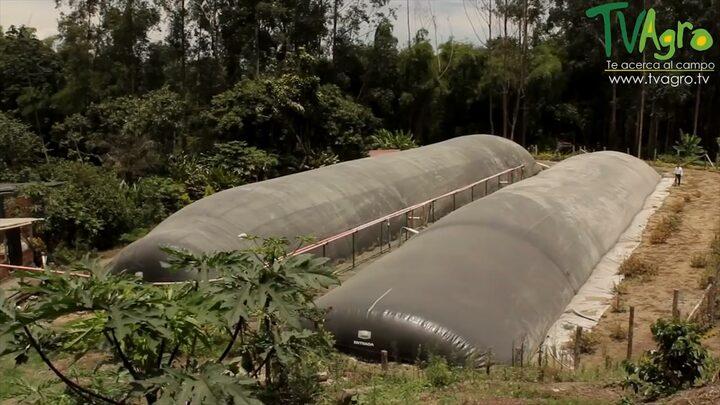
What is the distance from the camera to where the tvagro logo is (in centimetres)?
3569

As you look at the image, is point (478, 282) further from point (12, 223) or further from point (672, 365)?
point (12, 223)

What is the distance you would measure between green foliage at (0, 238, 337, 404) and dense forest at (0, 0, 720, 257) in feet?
44.1

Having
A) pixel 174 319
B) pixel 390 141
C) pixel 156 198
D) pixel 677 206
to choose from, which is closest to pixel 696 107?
pixel 390 141

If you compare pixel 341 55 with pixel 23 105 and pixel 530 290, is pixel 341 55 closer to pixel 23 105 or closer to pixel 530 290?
pixel 23 105

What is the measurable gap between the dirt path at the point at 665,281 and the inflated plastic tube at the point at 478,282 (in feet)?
2.95

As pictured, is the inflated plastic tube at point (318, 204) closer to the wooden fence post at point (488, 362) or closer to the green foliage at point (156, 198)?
the green foliage at point (156, 198)

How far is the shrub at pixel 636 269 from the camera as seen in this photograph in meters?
14.6

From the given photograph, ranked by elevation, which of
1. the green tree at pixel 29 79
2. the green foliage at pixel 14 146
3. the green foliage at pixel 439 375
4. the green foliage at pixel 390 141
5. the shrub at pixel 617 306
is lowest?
the shrub at pixel 617 306

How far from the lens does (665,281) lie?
14.5 meters

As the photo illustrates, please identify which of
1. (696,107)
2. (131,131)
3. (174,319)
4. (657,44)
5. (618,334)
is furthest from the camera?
(696,107)

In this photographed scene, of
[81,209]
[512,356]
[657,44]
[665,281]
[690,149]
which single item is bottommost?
[665,281]

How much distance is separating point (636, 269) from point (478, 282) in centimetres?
521

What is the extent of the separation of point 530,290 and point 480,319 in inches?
71.7

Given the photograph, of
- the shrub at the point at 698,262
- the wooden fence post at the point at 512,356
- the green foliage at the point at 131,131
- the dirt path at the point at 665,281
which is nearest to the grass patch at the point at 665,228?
the dirt path at the point at 665,281
